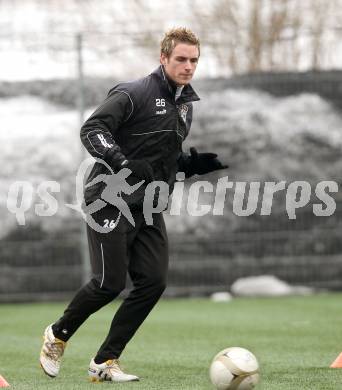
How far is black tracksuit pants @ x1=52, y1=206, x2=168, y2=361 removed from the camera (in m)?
5.50

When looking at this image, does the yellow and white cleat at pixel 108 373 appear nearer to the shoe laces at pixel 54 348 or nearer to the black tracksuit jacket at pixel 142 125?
the shoe laces at pixel 54 348

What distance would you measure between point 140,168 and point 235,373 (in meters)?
1.20

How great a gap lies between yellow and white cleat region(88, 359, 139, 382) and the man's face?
159cm

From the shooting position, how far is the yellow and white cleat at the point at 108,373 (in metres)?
5.50

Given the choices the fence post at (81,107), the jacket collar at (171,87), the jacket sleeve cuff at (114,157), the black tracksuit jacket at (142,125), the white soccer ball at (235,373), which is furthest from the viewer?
the fence post at (81,107)

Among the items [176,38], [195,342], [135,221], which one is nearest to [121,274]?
[135,221]

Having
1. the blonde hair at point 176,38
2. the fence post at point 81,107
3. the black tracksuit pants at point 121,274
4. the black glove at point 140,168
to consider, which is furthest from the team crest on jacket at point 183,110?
the fence post at point 81,107

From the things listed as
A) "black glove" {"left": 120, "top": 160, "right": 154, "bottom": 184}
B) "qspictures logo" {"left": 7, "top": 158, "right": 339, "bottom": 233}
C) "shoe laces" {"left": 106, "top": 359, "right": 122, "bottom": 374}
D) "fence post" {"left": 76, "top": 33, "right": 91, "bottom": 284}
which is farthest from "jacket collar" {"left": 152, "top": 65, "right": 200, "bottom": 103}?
"fence post" {"left": 76, "top": 33, "right": 91, "bottom": 284}

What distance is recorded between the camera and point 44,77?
12617mm

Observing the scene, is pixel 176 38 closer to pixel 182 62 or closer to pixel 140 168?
pixel 182 62

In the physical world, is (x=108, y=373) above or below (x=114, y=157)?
below

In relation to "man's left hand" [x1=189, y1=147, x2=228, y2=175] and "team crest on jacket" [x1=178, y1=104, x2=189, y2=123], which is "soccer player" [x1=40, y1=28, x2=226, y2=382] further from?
"man's left hand" [x1=189, y1=147, x2=228, y2=175]

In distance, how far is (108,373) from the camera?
5.52 metres

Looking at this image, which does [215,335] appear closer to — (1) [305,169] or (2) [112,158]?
(2) [112,158]
